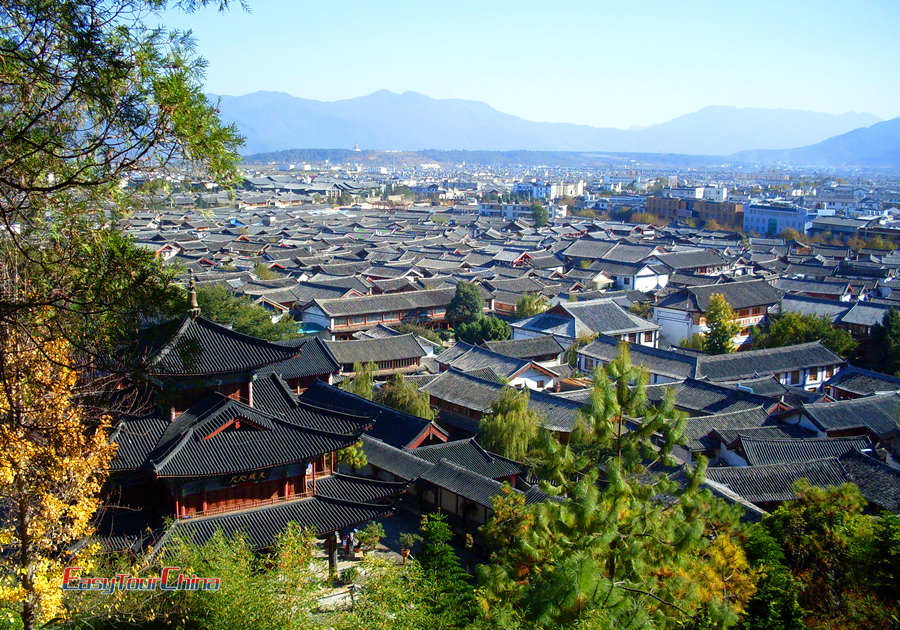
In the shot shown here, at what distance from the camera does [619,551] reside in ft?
25.1

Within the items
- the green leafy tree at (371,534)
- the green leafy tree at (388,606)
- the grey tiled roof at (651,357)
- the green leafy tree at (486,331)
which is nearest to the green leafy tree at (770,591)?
the green leafy tree at (388,606)

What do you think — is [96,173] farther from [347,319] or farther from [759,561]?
[347,319]

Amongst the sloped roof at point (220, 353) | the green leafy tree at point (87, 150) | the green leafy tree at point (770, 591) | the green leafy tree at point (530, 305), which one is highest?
the green leafy tree at point (87, 150)

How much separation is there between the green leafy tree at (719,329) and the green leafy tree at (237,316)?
53.7 feet

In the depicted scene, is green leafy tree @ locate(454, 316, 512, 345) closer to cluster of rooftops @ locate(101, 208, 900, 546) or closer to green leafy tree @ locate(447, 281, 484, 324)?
cluster of rooftops @ locate(101, 208, 900, 546)

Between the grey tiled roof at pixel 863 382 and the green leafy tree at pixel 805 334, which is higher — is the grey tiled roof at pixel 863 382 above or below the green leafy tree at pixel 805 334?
below

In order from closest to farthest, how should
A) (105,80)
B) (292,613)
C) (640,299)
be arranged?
(105,80), (292,613), (640,299)

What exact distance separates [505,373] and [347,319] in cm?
1058

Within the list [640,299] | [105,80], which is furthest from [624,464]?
[640,299]

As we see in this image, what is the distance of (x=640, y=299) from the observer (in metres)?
38.7

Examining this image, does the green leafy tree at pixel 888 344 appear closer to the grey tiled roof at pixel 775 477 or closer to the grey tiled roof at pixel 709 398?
the grey tiled roof at pixel 709 398

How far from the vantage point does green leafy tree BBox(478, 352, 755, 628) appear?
6930mm

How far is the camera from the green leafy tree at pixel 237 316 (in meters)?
23.4

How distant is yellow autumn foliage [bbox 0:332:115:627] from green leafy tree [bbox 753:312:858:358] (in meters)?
27.6
